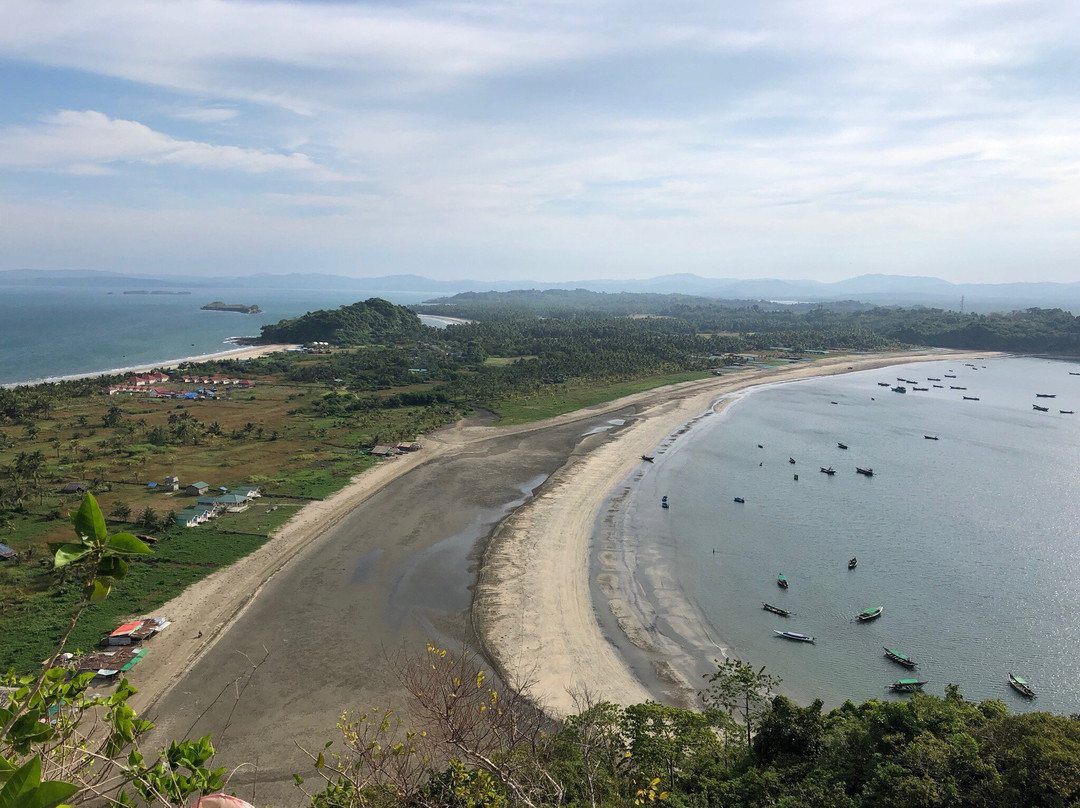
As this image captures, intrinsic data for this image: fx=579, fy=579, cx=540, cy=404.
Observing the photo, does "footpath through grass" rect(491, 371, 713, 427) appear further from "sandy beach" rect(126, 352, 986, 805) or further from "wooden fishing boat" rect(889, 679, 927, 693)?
"wooden fishing boat" rect(889, 679, 927, 693)

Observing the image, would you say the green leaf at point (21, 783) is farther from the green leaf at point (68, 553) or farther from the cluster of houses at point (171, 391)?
the cluster of houses at point (171, 391)

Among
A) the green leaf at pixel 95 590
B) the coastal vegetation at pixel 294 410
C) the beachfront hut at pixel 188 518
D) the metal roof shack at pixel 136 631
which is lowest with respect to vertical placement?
the metal roof shack at pixel 136 631

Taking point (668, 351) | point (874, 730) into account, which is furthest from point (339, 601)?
point (668, 351)

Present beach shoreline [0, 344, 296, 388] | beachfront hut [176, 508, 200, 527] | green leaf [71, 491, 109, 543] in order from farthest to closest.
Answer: beach shoreline [0, 344, 296, 388], beachfront hut [176, 508, 200, 527], green leaf [71, 491, 109, 543]

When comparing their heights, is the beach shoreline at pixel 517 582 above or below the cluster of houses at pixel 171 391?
below

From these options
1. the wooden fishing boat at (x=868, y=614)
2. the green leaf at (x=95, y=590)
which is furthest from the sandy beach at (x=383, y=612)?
the wooden fishing boat at (x=868, y=614)

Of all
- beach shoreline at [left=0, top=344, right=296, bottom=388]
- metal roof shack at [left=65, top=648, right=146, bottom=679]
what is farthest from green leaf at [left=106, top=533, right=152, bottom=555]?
beach shoreline at [left=0, top=344, right=296, bottom=388]
